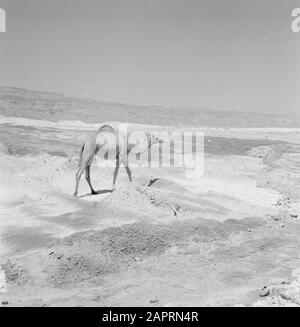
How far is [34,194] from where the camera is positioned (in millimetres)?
11648

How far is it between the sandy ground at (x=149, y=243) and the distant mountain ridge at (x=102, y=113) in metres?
47.0

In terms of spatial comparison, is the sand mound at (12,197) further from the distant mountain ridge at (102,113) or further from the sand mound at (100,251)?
the distant mountain ridge at (102,113)

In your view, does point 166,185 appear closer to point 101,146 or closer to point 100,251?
point 101,146

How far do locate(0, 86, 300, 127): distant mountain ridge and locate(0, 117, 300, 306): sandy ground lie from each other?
46970mm

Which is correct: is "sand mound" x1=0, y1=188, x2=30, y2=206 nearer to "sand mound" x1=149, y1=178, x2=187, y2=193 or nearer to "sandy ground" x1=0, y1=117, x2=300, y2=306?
"sandy ground" x1=0, y1=117, x2=300, y2=306

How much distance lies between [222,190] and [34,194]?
16.1 feet

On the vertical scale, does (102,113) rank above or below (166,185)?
above

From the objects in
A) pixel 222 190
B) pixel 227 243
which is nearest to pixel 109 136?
pixel 222 190

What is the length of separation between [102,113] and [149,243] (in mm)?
62123

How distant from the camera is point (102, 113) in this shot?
6881 centimetres

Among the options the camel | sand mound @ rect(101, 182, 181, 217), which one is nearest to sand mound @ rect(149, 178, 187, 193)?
the camel

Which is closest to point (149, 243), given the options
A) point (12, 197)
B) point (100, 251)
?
point (100, 251)

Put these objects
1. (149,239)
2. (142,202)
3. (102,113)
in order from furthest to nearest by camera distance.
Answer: (102,113), (142,202), (149,239)
